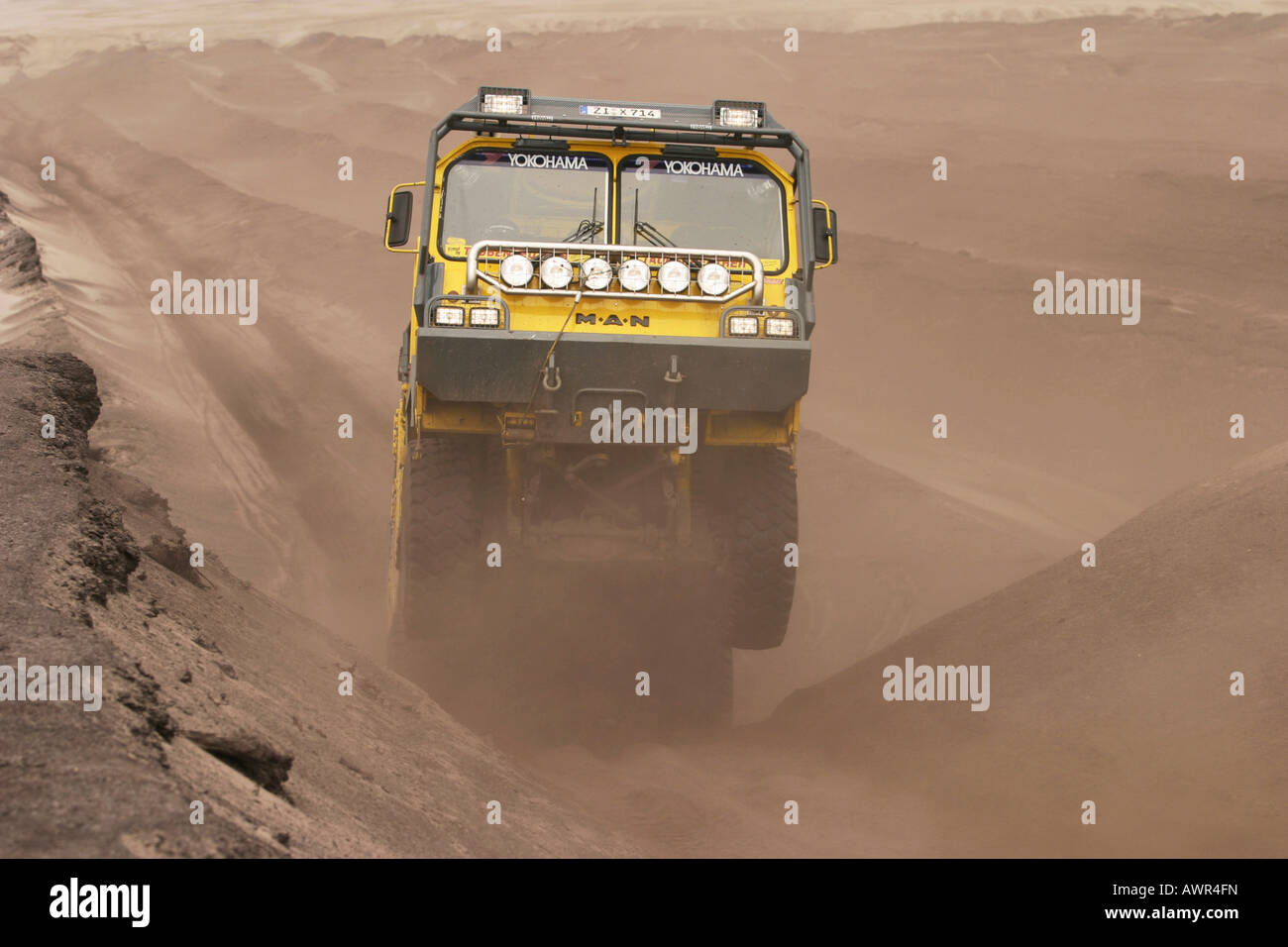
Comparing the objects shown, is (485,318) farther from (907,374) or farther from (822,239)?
(907,374)

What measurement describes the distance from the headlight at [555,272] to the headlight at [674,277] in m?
0.55

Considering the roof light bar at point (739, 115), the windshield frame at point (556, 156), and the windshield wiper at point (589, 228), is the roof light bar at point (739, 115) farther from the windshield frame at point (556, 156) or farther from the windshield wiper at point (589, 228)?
the windshield wiper at point (589, 228)

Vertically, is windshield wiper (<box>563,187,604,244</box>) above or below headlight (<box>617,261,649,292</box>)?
above

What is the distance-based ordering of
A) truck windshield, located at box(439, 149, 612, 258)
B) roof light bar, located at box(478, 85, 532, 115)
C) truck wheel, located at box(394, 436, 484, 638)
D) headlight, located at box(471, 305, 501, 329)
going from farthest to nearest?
truck windshield, located at box(439, 149, 612, 258), roof light bar, located at box(478, 85, 532, 115), truck wheel, located at box(394, 436, 484, 638), headlight, located at box(471, 305, 501, 329)

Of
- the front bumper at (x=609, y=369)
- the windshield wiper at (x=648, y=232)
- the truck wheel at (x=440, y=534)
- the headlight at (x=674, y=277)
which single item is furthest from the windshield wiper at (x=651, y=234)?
the truck wheel at (x=440, y=534)

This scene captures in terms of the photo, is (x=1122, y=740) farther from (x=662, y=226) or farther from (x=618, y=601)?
(x=662, y=226)

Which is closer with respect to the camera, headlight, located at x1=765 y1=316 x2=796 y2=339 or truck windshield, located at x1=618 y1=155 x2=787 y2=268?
headlight, located at x1=765 y1=316 x2=796 y2=339

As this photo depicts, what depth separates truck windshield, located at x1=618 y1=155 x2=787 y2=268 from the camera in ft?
25.6

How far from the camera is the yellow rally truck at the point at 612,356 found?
693cm

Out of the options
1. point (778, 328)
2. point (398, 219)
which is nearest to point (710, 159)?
point (778, 328)

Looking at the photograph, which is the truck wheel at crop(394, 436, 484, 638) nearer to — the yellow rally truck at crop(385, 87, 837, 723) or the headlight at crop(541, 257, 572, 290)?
the yellow rally truck at crop(385, 87, 837, 723)

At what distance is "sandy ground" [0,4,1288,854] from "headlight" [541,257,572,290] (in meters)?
2.96

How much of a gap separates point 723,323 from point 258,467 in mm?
8260

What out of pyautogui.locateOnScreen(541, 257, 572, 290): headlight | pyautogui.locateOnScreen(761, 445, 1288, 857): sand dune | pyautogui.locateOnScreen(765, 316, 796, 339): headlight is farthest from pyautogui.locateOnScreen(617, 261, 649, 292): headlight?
pyautogui.locateOnScreen(761, 445, 1288, 857): sand dune
